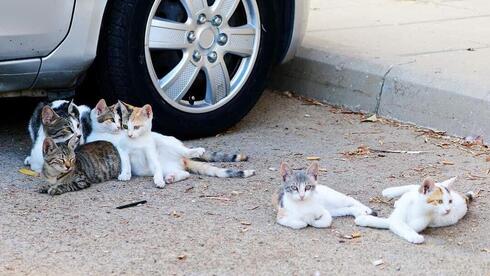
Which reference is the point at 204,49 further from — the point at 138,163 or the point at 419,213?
the point at 419,213

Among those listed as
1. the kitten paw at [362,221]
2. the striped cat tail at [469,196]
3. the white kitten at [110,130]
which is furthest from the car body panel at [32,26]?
the striped cat tail at [469,196]

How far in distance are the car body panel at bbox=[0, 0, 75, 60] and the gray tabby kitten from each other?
1.63 feet

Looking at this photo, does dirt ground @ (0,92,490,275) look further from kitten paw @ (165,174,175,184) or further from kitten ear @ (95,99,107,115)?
kitten ear @ (95,99,107,115)

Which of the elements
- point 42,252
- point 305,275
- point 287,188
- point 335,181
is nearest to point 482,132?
point 335,181

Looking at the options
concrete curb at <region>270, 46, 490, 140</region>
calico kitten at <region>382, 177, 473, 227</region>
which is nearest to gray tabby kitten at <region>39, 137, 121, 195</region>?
calico kitten at <region>382, 177, 473, 227</region>

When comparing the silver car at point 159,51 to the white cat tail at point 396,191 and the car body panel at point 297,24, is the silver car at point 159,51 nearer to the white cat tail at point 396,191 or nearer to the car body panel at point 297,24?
the car body panel at point 297,24

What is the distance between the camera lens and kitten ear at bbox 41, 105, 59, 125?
16.8 feet

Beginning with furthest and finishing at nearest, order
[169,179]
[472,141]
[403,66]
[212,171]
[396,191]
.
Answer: [403,66] → [472,141] → [212,171] → [169,179] → [396,191]

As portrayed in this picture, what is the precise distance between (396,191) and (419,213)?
0.41 metres

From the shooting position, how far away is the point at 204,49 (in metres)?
5.69

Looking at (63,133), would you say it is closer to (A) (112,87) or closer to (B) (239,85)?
(A) (112,87)

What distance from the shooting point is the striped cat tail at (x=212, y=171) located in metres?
5.16

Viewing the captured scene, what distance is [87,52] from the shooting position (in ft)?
17.2

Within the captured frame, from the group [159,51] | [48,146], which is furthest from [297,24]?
[48,146]
